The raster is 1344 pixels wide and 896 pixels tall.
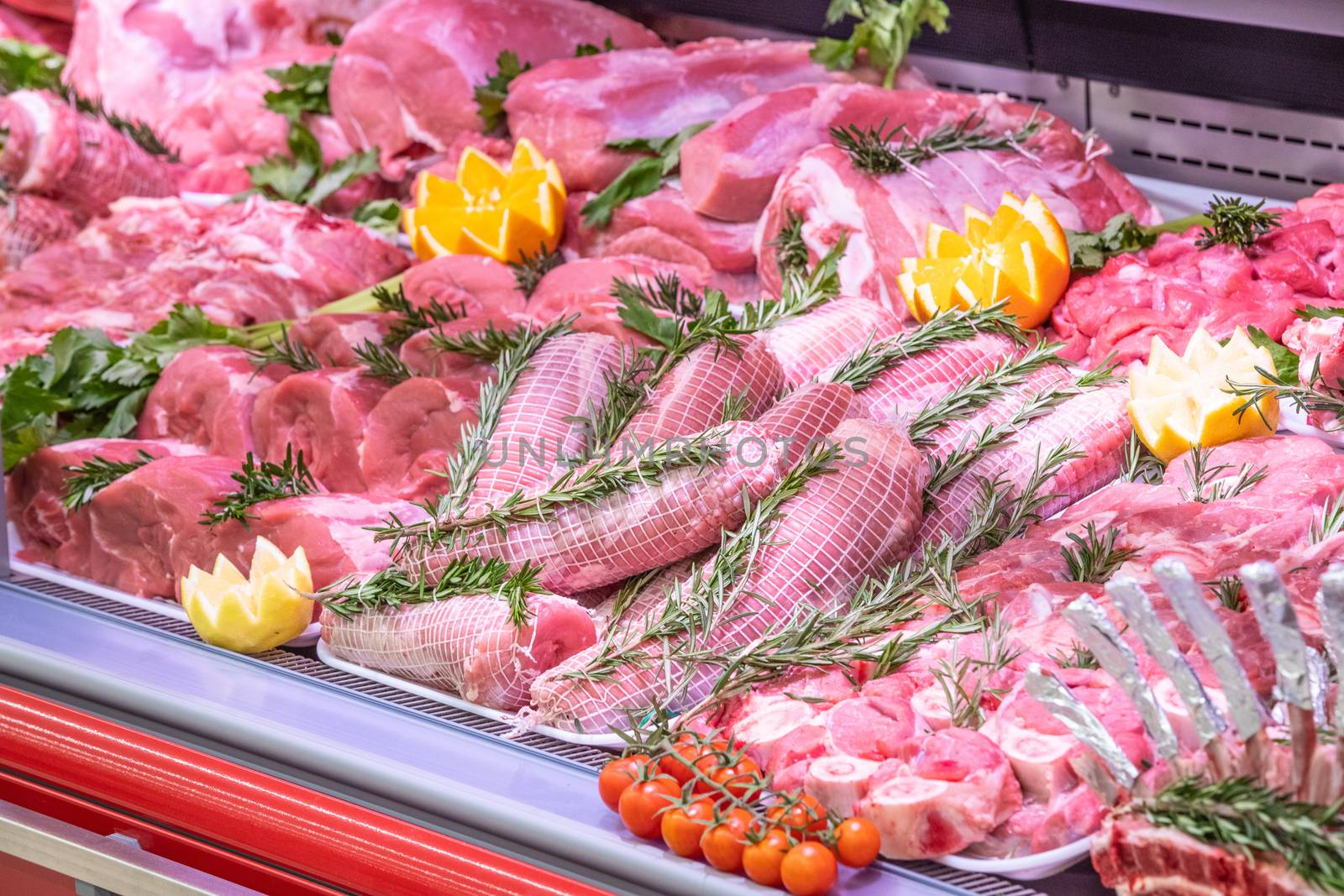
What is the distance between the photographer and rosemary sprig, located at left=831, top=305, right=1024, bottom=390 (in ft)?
8.21

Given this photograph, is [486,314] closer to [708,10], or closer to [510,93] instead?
[510,93]

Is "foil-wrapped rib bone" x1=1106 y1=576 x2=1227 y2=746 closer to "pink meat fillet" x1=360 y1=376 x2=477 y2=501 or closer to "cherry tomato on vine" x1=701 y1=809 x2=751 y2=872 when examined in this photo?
"cherry tomato on vine" x1=701 y1=809 x2=751 y2=872

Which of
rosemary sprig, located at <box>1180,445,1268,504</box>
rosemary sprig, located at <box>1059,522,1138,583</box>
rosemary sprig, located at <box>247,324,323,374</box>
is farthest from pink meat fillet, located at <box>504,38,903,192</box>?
rosemary sprig, located at <box>1059,522,1138,583</box>

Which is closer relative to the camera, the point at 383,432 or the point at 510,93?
the point at 383,432

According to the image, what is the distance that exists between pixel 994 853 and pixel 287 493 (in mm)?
1484

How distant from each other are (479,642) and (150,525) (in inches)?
35.4

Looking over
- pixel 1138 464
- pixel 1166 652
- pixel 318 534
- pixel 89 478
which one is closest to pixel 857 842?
pixel 1166 652

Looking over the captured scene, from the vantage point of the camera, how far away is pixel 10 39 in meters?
5.40

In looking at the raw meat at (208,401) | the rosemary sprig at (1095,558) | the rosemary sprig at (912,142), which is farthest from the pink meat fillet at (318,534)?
the rosemary sprig at (912,142)

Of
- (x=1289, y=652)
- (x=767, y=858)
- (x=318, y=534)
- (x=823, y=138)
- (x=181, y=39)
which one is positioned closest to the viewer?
(x=1289, y=652)

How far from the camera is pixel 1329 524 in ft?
6.78

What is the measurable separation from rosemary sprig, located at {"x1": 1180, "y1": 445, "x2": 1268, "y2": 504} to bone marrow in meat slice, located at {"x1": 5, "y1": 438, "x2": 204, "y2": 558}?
1.95 metres

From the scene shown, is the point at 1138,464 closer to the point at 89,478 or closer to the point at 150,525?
the point at 150,525

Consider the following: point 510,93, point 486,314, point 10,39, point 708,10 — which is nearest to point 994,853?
point 486,314
